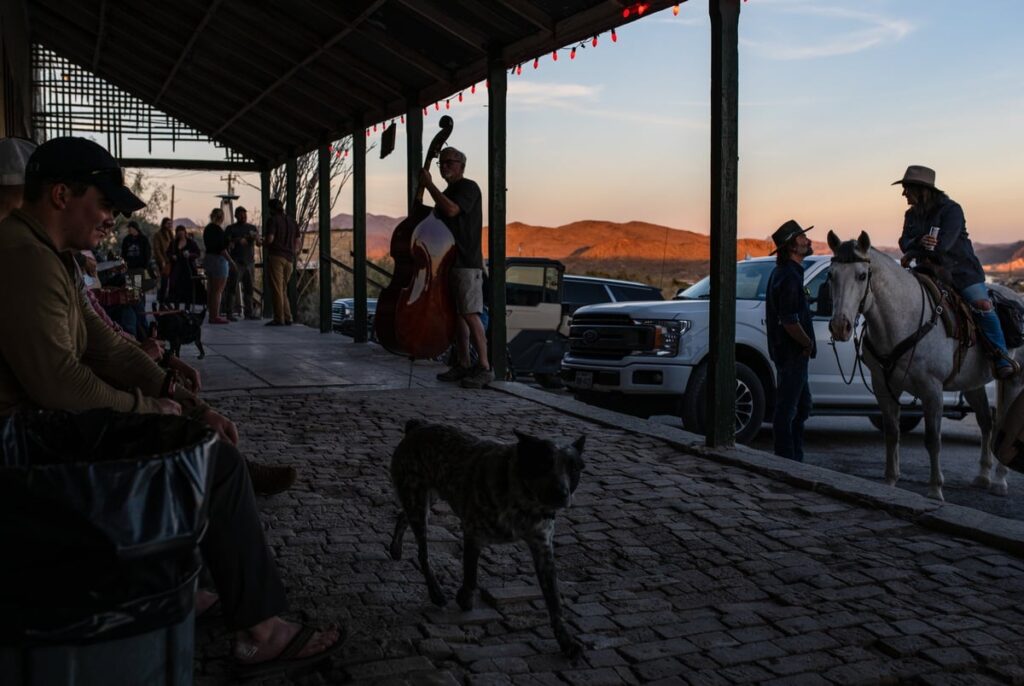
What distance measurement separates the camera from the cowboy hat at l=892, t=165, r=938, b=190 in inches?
348

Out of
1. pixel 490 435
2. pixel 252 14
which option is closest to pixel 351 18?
pixel 252 14

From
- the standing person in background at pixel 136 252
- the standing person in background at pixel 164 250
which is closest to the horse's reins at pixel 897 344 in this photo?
the standing person in background at pixel 136 252

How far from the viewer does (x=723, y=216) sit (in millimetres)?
7438

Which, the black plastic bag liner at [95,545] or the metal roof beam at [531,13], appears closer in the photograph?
the black plastic bag liner at [95,545]

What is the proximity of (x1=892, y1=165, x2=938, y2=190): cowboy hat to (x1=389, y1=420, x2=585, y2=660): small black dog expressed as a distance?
20.1 feet

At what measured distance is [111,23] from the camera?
16.9 meters

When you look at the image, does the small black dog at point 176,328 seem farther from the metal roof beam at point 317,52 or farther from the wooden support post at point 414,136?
the metal roof beam at point 317,52

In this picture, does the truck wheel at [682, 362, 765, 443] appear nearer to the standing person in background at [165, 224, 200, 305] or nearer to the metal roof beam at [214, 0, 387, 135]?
the metal roof beam at [214, 0, 387, 135]

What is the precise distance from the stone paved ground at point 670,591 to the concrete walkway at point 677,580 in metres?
0.01

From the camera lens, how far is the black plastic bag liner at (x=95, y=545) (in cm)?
193

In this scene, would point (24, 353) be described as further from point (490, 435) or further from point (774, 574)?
point (490, 435)

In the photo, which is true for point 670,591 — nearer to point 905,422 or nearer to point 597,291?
point 905,422

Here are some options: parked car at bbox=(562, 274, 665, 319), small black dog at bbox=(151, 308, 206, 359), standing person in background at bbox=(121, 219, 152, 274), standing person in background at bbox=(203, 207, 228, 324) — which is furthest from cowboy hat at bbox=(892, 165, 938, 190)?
standing person in background at bbox=(203, 207, 228, 324)

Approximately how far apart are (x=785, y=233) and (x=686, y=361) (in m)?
1.86
